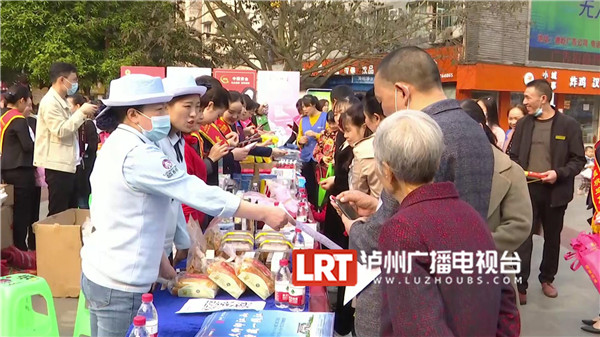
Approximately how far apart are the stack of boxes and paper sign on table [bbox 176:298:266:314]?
3107mm

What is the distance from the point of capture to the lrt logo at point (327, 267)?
1.59 m

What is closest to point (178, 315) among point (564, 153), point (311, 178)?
point (564, 153)

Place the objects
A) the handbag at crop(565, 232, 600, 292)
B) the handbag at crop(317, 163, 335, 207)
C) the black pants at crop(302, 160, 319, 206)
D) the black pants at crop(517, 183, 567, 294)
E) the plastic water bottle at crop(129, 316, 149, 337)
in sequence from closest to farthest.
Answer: the plastic water bottle at crop(129, 316, 149, 337)
the handbag at crop(565, 232, 600, 292)
the black pants at crop(517, 183, 567, 294)
the handbag at crop(317, 163, 335, 207)
the black pants at crop(302, 160, 319, 206)

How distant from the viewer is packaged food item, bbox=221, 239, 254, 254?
7.17 feet

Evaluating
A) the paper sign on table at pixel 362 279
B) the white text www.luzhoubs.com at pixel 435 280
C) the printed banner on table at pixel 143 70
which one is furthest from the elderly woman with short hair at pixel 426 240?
the printed banner on table at pixel 143 70

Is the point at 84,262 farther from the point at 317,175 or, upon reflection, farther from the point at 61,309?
the point at 317,175

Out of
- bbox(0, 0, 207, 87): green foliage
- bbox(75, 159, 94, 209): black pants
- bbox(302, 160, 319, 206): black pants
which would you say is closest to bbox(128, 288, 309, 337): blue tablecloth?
bbox(302, 160, 319, 206): black pants

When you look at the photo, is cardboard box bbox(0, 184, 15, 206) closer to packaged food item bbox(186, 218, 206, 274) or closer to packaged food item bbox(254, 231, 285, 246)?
packaged food item bbox(186, 218, 206, 274)

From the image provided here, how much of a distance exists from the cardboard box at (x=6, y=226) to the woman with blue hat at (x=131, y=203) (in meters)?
2.98

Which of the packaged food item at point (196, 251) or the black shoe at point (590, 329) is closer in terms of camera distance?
the packaged food item at point (196, 251)

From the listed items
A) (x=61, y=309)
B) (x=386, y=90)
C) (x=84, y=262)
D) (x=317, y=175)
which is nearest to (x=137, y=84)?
(x=84, y=262)

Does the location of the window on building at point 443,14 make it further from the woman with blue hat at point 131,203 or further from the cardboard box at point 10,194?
the woman with blue hat at point 131,203

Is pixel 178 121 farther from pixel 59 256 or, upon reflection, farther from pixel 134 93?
pixel 59 256

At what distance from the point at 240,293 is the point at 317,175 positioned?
361 cm
